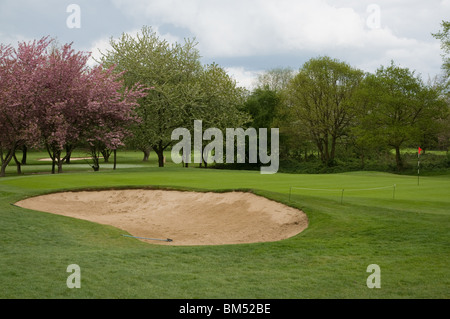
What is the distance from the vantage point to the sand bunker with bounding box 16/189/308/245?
13.8 m

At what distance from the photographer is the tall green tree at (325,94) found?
50469mm

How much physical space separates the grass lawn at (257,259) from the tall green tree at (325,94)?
3552cm

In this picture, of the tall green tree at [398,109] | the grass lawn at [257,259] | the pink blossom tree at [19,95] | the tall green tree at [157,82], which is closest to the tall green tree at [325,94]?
the tall green tree at [398,109]

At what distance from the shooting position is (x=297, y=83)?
5225 centimetres

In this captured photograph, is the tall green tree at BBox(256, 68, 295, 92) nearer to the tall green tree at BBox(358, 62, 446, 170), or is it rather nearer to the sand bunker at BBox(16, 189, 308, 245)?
the tall green tree at BBox(358, 62, 446, 170)

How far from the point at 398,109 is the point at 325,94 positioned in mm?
10087

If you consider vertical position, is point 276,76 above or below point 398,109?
above

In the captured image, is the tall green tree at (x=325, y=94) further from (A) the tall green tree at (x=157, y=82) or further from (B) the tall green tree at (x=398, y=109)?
(A) the tall green tree at (x=157, y=82)

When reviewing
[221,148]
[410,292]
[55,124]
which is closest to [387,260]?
[410,292]

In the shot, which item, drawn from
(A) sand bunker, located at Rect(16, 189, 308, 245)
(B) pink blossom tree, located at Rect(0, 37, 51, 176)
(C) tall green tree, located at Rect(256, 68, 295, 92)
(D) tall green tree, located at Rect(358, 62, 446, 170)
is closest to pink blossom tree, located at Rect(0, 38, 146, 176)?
(B) pink blossom tree, located at Rect(0, 37, 51, 176)

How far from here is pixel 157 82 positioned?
142 ft

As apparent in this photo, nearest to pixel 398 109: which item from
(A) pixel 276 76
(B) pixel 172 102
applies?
(B) pixel 172 102

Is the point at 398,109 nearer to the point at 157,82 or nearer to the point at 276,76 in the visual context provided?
the point at 157,82
